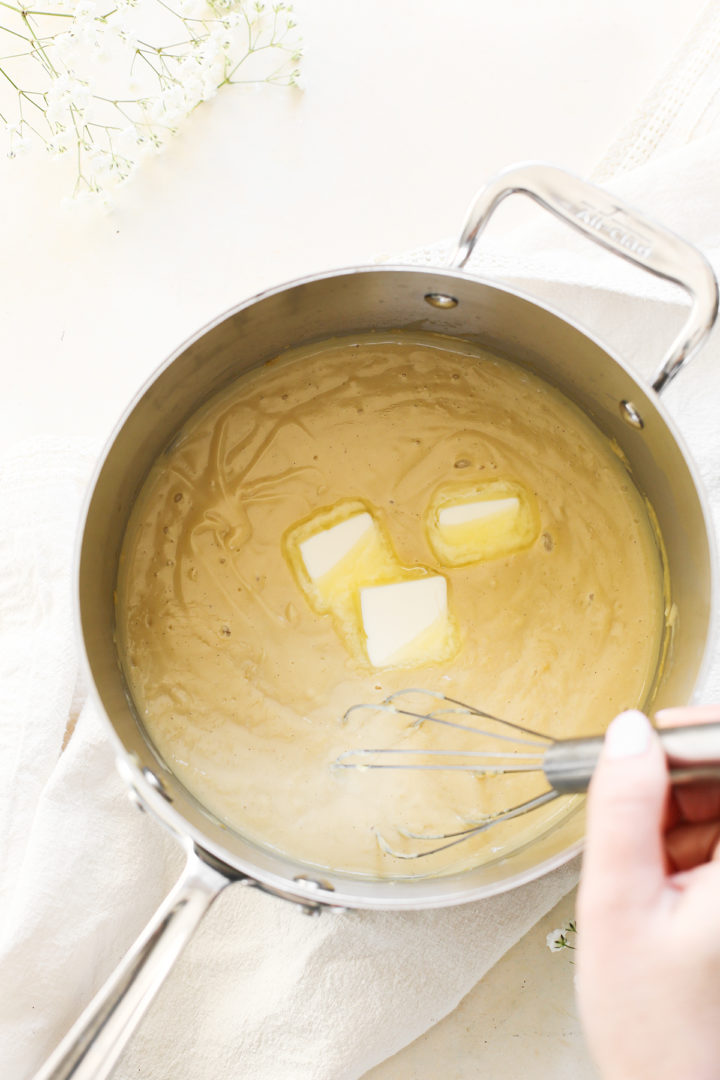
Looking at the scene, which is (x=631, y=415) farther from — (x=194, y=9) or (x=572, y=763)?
(x=194, y=9)

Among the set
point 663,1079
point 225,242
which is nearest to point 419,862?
point 663,1079

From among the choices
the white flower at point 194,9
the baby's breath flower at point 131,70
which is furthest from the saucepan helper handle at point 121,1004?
the white flower at point 194,9

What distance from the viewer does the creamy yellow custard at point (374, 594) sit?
A: 3.72ft

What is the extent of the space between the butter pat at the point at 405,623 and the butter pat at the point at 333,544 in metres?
0.06

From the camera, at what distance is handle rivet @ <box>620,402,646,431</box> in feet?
3.56

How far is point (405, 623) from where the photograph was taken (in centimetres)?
115

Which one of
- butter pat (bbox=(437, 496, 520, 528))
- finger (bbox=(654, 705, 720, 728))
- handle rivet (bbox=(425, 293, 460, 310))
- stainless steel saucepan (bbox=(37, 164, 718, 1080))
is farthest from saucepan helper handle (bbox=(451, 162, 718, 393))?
finger (bbox=(654, 705, 720, 728))

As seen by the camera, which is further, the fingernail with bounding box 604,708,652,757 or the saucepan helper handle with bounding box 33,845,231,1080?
the saucepan helper handle with bounding box 33,845,231,1080

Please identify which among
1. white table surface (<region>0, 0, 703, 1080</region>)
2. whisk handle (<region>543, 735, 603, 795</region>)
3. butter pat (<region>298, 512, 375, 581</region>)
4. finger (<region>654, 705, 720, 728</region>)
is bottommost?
whisk handle (<region>543, 735, 603, 795</region>)

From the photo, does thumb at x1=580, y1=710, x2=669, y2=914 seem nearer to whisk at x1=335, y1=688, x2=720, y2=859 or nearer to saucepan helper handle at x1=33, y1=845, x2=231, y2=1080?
whisk at x1=335, y1=688, x2=720, y2=859

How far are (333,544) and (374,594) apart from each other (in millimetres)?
→ 86

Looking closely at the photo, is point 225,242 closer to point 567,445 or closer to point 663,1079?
point 567,445

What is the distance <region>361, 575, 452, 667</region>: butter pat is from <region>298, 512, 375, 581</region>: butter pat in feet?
0.20

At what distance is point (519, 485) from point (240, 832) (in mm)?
601
